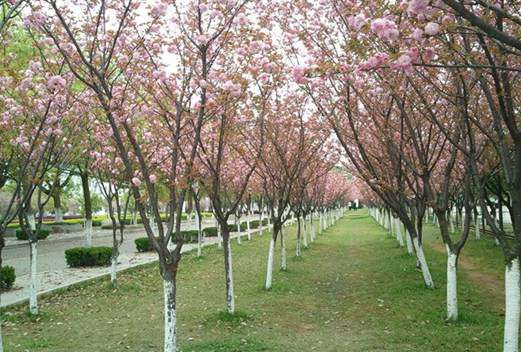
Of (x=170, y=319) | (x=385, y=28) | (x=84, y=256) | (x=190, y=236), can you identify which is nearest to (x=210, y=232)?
(x=190, y=236)

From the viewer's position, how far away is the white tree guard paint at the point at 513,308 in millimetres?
5391

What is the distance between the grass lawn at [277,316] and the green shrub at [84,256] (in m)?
2.71

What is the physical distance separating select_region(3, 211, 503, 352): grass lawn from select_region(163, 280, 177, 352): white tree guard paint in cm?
115

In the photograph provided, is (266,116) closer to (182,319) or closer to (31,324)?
(182,319)

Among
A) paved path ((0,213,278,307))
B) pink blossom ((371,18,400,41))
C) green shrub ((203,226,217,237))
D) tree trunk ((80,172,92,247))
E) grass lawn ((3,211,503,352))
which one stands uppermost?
pink blossom ((371,18,400,41))

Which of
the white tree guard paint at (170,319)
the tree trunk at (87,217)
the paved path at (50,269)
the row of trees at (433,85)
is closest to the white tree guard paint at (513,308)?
the row of trees at (433,85)

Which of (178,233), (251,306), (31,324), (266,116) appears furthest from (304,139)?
(31,324)

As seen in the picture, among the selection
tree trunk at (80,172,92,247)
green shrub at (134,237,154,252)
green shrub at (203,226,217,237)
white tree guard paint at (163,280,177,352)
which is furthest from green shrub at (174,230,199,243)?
white tree guard paint at (163,280,177,352)

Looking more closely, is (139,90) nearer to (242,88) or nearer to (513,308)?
(242,88)

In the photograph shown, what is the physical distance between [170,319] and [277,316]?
148 inches

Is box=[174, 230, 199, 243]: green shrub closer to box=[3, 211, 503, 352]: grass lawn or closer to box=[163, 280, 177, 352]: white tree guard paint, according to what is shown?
box=[3, 211, 503, 352]: grass lawn

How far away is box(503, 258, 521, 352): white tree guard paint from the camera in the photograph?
539 centimetres

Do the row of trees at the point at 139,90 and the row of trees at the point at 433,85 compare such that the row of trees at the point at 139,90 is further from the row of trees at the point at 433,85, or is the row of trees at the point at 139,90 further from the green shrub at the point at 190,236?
the green shrub at the point at 190,236

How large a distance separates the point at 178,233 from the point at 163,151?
21.8ft
